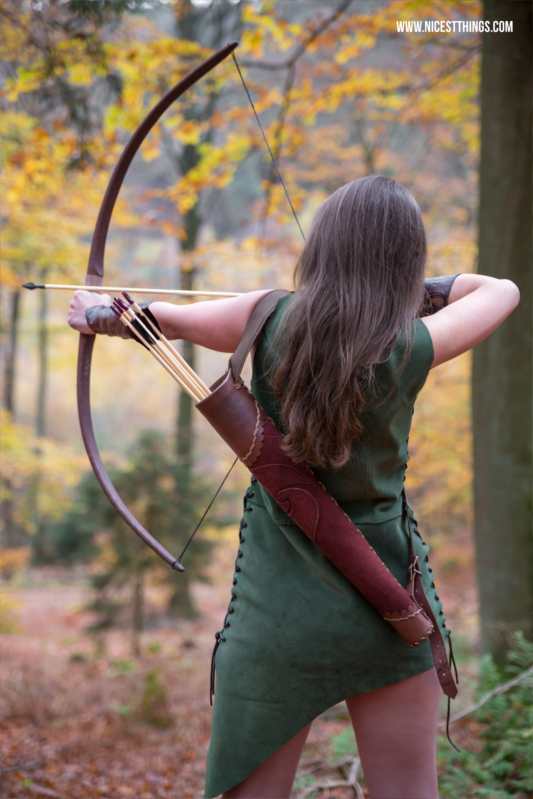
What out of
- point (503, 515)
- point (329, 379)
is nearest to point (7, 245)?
point (503, 515)

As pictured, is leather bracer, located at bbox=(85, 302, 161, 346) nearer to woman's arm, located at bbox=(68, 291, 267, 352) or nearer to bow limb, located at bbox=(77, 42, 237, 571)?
woman's arm, located at bbox=(68, 291, 267, 352)

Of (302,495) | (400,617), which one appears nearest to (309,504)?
(302,495)

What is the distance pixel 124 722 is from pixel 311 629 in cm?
269

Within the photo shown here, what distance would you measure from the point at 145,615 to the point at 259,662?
539cm

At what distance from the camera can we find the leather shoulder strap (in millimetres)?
1176

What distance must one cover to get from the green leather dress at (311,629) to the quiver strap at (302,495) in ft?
0.12

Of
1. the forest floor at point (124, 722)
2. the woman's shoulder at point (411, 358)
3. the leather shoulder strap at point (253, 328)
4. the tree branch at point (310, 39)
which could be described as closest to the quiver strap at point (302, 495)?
the leather shoulder strap at point (253, 328)

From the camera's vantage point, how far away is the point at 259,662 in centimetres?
118

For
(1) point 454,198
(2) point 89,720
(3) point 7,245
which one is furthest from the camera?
(1) point 454,198

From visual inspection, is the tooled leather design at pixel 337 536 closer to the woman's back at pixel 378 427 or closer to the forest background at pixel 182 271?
the woman's back at pixel 378 427

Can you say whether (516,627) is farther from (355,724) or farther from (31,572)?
(31,572)

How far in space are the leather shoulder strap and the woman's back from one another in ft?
0.07

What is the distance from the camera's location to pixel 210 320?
4.17 ft

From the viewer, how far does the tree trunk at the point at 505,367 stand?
2.90m
